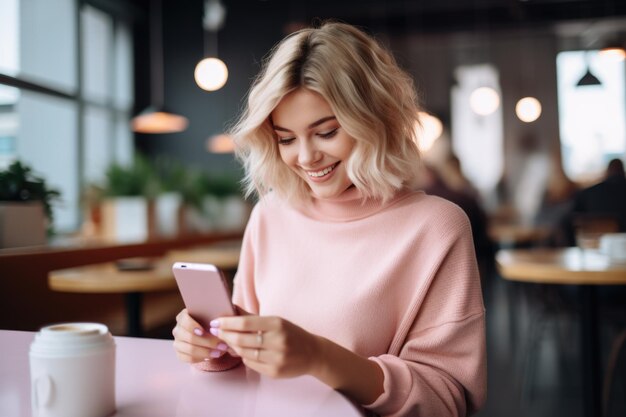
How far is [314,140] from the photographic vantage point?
1343mm

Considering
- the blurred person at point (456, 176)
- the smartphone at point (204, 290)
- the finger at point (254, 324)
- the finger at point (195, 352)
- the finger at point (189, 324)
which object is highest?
the blurred person at point (456, 176)

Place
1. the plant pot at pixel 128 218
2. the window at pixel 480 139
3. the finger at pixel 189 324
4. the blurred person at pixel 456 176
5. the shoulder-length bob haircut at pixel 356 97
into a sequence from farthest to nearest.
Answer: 1. the window at pixel 480 139
2. the blurred person at pixel 456 176
3. the plant pot at pixel 128 218
4. the shoulder-length bob haircut at pixel 356 97
5. the finger at pixel 189 324

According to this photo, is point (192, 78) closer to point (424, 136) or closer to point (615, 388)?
point (424, 136)

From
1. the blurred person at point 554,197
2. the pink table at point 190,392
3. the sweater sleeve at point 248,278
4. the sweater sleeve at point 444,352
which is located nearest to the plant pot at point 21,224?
the sweater sleeve at point 248,278

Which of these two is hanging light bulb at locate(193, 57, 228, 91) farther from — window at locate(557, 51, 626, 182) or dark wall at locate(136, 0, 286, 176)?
window at locate(557, 51, 626, 182)

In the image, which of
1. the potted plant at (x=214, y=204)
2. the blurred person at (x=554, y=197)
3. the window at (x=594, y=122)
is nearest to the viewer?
the potted plant at (x=214, y=204)

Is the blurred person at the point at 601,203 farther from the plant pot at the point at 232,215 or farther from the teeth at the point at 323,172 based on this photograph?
the teeth at the point at 323,172

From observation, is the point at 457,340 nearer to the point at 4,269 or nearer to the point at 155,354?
the point at 155,354

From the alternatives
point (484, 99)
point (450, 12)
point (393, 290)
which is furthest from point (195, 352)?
point (450, 12)

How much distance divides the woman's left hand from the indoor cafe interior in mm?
2321

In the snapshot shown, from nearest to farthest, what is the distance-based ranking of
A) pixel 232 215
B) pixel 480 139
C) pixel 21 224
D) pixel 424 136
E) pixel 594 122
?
pixel 21 224 → pixel 424 136 → pixel 232 215 → pixel 594 122 → pixel 480 139

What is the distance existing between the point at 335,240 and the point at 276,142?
0.32 meters

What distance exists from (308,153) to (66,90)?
7472mm

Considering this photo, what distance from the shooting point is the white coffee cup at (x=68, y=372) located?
73cm
